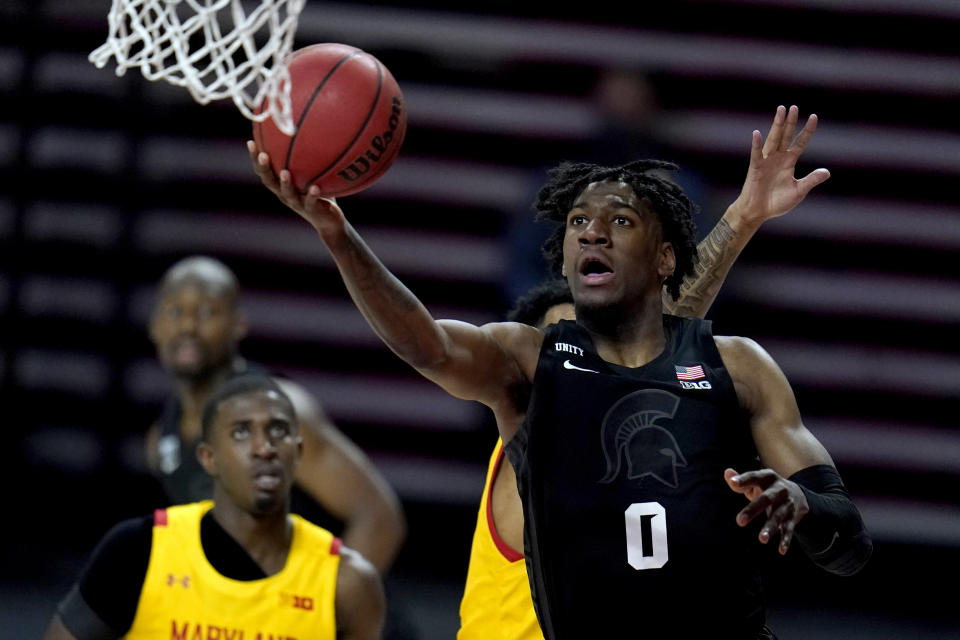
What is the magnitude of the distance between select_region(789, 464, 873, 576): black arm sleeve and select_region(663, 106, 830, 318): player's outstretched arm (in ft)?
2.73

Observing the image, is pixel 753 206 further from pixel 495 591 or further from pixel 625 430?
pixel 495 591

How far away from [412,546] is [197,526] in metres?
2.54

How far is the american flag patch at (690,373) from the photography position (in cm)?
373

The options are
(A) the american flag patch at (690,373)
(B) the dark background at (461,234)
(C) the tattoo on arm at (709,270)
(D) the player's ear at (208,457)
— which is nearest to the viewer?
(A) the american flag patch at (690,373)

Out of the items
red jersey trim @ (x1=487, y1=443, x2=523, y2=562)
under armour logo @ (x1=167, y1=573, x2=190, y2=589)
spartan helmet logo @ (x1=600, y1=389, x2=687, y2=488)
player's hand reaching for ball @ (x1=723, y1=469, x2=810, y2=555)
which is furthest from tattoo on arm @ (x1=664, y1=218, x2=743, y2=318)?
under armour logo @ (x1=167, y1=573, x2=190, y2=589)

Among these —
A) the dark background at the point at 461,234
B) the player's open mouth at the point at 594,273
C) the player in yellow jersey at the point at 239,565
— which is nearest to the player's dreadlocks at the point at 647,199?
the player's open mouth at the point at 594,273

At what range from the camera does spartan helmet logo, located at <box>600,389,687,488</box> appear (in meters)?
3.60

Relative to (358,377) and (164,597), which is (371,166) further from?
(358,377)

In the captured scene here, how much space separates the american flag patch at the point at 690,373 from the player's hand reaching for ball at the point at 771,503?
1.70 ft

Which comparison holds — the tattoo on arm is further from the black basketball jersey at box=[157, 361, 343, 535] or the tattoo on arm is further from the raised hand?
the black basketball jersey at box=[157, 361, 343, 535]

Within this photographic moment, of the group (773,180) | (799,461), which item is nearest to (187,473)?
(773,180)

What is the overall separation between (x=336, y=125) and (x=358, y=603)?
1.95 meters

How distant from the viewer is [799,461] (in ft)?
12.1

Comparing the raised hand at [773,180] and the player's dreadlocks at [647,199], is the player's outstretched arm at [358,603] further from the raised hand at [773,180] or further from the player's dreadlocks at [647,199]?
the raised hand at [773,180]
